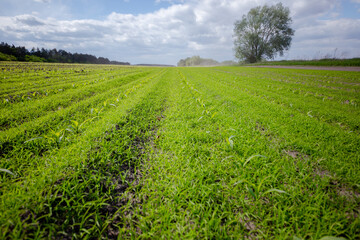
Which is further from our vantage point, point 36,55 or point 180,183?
point 36,55

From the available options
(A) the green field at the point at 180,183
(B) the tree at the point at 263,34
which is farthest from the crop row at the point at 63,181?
(B) the tree at the point at 263,34

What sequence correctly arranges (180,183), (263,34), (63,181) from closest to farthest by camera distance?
(63,181)
(180,183)
(263,34)

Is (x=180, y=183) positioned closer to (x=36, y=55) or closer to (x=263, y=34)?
(x=263, y=34)

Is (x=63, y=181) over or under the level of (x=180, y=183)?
over

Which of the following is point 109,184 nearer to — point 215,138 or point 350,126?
point 215,138

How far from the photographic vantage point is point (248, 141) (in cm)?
323

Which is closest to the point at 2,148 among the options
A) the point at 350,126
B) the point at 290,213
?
the point at 290,213

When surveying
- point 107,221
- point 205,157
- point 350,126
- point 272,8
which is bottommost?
point 107,221

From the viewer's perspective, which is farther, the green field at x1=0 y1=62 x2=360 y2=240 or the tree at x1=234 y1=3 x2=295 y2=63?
the tree at x1=234 y1=3 x2=295 y2=63

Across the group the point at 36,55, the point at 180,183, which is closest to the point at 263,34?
the point at 180,183

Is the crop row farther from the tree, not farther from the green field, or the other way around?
the tree

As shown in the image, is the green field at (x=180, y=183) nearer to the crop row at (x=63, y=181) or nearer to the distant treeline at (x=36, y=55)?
the crop row at (x=63, y=181)

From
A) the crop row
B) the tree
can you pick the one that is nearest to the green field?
the crop row

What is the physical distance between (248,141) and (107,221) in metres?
2.93
